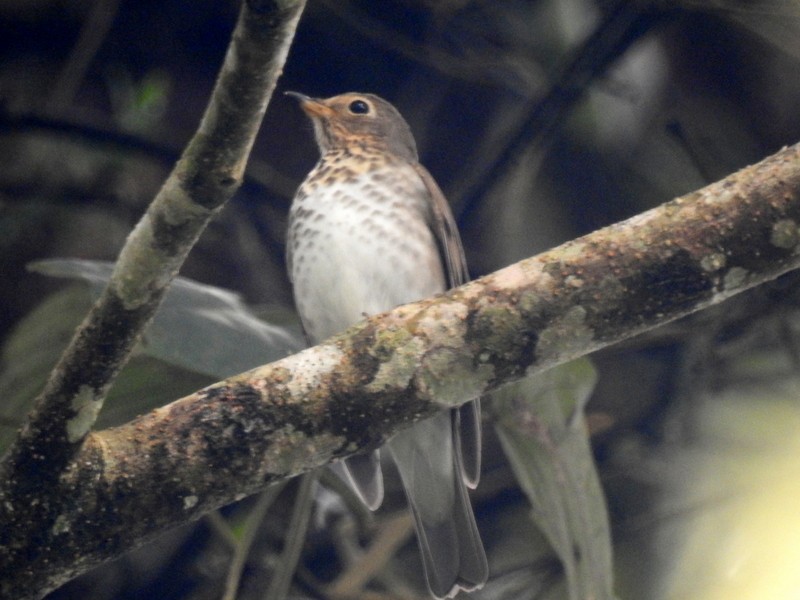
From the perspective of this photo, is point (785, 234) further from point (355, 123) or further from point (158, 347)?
point (355, 123)

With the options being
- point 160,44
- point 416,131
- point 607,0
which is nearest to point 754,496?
point 607,0

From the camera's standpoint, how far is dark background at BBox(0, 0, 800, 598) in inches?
131

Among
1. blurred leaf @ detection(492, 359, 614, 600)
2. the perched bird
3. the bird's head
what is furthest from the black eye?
blurred leaf @ detection(492, 359, 614, 600)

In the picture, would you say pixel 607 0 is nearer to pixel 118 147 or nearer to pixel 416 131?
pixel 416 131

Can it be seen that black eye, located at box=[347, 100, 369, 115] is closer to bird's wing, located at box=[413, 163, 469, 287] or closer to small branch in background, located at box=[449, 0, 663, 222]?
small branch in background, located at box=[449, 0, 663, 222]

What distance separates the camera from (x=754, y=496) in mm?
2982

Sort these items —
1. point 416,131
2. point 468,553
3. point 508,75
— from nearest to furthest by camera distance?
point 468,553 < point 508,75 < point 416,131

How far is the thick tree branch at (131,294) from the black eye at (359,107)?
77.8 inches

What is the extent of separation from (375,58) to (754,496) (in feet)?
7.28

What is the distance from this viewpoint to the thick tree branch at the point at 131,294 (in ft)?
4.98

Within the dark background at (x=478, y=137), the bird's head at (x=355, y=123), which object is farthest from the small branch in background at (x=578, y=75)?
the bird's head at (x=355, y=123)

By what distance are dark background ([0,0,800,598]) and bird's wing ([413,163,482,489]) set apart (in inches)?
17.8

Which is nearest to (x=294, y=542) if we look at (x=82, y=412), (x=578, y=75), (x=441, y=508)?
(x=441, y=508)

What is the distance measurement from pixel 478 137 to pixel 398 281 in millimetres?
1200
